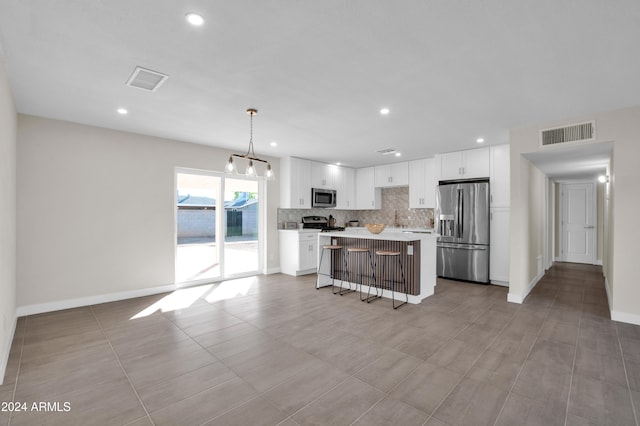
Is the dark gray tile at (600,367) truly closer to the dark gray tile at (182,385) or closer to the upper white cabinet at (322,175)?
the dark gray tile at (182,385)

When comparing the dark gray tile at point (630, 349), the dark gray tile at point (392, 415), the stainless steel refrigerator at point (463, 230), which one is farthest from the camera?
the stainless steel refrigerator at point (463, 230)

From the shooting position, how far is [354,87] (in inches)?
122

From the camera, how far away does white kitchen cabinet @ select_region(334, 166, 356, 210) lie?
7.79m

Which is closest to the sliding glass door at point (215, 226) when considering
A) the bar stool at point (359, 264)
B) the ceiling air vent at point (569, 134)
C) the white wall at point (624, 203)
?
the bar stool at point (359, 264)

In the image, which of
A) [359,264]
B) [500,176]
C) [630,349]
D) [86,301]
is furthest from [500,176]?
[86,301]

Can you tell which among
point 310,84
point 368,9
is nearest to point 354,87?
point 310,84

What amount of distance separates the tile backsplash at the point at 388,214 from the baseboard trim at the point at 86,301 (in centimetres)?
281

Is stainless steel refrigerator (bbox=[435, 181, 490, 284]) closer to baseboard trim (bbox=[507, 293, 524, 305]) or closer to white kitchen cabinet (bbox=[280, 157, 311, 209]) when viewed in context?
baseboard trim (bbox=[507, 293, 524, 305])

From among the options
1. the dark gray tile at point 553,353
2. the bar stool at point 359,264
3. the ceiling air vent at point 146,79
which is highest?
the ceiling air vent at point 146,79

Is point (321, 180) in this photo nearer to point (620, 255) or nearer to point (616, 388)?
point (620, 255)

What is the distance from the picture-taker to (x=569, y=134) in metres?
4.02

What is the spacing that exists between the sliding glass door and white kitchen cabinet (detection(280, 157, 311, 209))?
1.95ft

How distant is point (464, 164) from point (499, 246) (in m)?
1.70

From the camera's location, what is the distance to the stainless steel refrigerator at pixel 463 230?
564 centimetres
